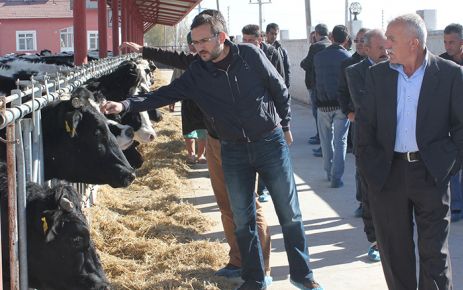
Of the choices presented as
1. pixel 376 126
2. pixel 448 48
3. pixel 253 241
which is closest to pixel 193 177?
pixel 448 48

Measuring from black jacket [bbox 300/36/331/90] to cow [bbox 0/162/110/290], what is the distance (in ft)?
25.9

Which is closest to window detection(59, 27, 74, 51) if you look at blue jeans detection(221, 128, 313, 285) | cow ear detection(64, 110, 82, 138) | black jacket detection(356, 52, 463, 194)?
cow ear detection(64, 110, 82, 138)

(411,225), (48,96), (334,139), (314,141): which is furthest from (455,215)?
(314,141)

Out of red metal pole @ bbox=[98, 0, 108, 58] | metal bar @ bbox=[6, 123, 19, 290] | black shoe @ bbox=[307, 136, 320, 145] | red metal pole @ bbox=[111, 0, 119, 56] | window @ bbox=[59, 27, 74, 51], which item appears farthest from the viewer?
window @ bbox=[59, 27, 74, 51]

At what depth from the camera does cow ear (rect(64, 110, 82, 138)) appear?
5.44 metres

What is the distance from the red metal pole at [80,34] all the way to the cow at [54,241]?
6.60m

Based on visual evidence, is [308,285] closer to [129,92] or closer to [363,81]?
[363,81]

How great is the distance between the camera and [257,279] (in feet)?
18.6

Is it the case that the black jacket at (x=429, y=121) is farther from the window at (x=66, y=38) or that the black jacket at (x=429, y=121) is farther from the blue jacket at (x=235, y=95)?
the window at (x=66, y=38)

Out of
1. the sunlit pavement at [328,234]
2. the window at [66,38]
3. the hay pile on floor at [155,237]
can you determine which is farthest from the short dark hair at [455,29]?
the window at [66,38]

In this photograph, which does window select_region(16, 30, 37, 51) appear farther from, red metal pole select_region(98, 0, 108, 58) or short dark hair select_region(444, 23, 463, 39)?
A: short dark hair select_region(444, 23, 463, 39)

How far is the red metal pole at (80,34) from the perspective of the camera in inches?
411

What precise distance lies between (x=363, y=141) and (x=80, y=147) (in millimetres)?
2079

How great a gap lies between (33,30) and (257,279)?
58982mm
